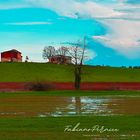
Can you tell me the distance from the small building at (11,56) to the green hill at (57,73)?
91.2 feet

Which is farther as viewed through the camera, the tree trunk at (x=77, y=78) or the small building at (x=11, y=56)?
the small building at (x=11, y=56)

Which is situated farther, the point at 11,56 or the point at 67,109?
the point at 11,56

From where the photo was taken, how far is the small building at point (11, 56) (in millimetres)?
160450

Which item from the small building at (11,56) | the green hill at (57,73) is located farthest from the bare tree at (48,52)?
the small building at (11,56)

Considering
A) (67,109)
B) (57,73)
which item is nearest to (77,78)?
(57,73)

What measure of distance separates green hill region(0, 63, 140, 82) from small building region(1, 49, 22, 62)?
91.2ft

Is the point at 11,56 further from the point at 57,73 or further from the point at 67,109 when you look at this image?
the point at 67,109

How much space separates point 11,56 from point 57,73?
1732 inches

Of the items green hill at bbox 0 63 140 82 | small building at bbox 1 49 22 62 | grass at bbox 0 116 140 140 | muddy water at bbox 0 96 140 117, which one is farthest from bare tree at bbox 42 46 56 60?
grass at bbox 0 116 140 140

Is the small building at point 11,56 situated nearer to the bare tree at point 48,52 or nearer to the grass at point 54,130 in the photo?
the bare tree at point 48,52

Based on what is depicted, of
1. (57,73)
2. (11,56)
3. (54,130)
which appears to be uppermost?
(11,56)

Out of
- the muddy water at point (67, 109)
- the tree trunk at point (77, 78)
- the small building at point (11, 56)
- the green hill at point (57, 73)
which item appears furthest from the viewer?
the small building at point (11, 56)

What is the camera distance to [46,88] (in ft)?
273

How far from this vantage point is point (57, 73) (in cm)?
12106
